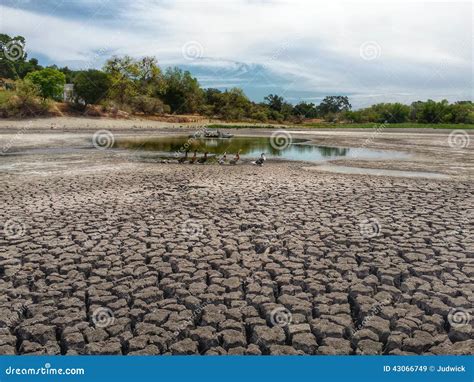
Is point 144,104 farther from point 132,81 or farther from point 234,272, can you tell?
point 234,272

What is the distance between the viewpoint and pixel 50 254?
665 cm

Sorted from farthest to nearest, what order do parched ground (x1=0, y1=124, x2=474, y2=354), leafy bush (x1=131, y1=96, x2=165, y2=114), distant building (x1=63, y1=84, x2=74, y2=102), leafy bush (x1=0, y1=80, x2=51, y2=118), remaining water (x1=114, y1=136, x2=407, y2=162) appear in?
1. leafy bush (x1=131, y1=96, x2=165, y2=114)
2. distant building (x1=63, y1=84, x2=74, y2=102)
3. leafy bush (x1=0, y1=80, x2=51, y2=118)
4. remaining water (x1=114, y1=136, x2=407, y2=162)
5. parched ground (x1=0, y1=124, x2=474, y2=354)

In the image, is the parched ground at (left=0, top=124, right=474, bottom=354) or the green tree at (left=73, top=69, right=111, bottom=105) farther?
the green tree at (left=73, top=69, right=111, bottom=105)

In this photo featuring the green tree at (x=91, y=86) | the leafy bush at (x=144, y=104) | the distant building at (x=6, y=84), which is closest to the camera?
the green tree at (x=91, y=86)

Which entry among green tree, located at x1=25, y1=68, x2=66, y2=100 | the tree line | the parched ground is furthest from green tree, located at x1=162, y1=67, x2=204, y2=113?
the parched ground

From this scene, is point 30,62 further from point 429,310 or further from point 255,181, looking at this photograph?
point 429,310

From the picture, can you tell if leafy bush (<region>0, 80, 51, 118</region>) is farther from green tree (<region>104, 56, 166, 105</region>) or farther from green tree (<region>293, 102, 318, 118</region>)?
green tree (<region>293, 102, 318, 118</region>)

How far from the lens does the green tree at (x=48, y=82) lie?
56213mm

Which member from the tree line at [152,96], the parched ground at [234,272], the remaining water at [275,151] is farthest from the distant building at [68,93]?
the parched ground at [234,272]

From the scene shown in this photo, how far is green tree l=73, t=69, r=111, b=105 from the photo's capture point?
60781mm

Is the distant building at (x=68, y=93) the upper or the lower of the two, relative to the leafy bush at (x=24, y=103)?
upper

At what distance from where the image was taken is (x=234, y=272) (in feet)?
19.6

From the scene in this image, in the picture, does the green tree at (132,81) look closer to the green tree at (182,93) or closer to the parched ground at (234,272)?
the green tree at (182,93)

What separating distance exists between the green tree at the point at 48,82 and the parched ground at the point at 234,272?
5033cm
